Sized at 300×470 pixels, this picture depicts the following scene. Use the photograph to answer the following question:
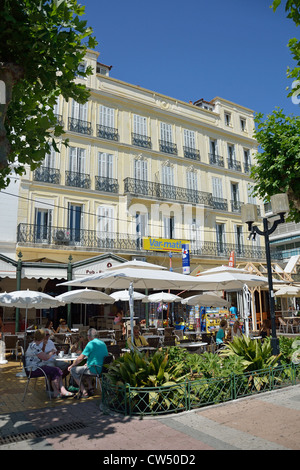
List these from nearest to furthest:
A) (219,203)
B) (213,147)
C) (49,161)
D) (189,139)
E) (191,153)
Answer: (49,161) < (191,153) < (189,139) < (219,203) < (213,147)

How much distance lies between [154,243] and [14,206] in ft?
27.8

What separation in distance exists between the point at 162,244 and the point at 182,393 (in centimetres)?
1690

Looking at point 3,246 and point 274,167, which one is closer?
→ point 274,167

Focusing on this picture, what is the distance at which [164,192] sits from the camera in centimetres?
2384

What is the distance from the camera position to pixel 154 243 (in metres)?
22.2

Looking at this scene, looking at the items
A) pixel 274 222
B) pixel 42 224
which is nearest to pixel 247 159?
pixel 42 224

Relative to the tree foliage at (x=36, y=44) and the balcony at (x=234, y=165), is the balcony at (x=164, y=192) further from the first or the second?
the tree foliage at (x=36, y=44)

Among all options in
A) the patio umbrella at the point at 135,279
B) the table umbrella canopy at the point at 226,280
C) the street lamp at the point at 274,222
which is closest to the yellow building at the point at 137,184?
the patio umbrella at the point at 135,279

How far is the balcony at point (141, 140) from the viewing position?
78.1 feet

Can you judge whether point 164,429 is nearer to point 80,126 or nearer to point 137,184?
point 137,184

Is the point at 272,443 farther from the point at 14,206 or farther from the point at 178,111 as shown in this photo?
the point at 178,111

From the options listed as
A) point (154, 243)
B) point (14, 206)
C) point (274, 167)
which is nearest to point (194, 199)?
point (154, 243)

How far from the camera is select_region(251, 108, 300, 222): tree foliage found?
10.4 meters

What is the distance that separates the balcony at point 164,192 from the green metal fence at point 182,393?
16755mm
